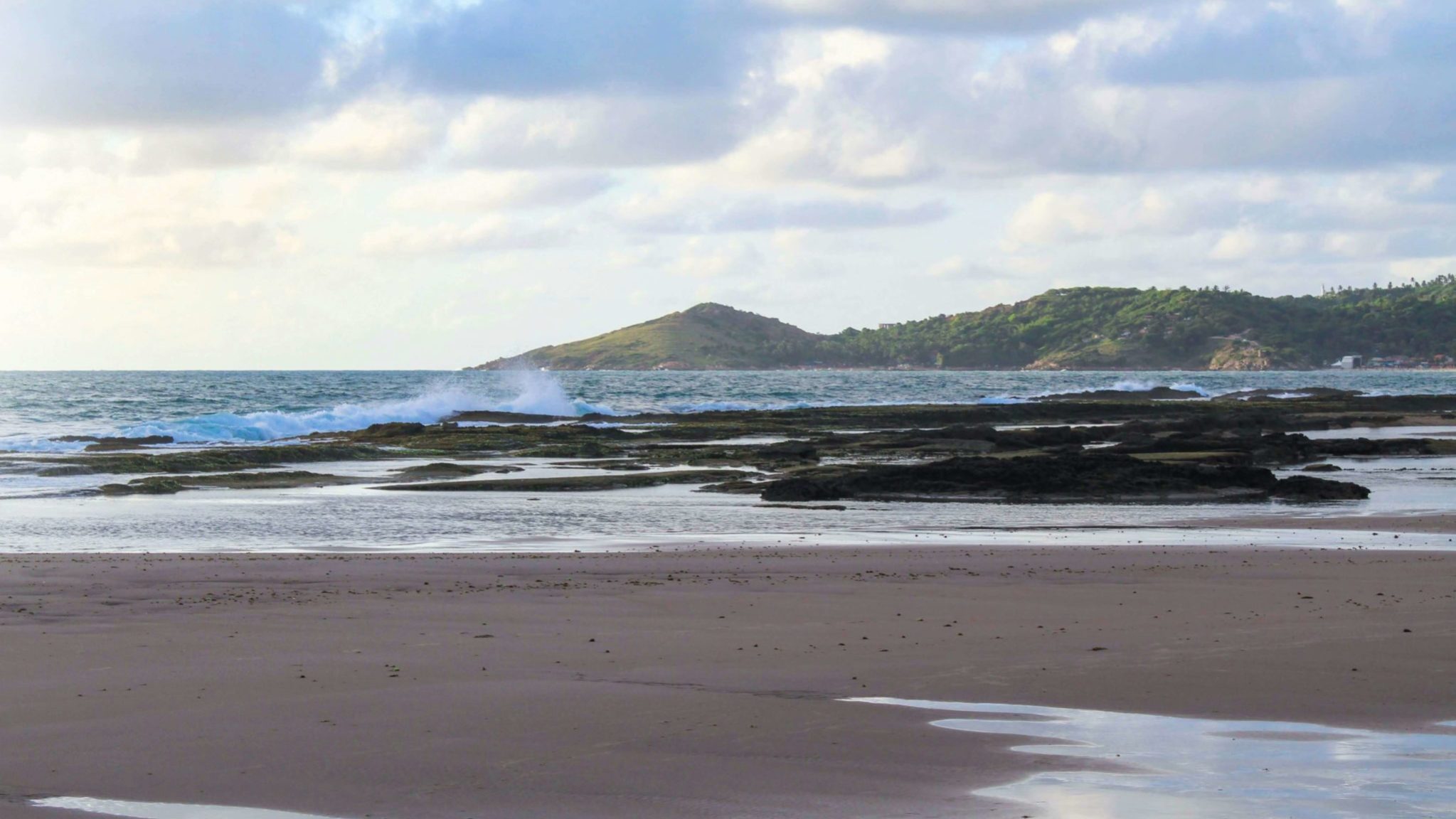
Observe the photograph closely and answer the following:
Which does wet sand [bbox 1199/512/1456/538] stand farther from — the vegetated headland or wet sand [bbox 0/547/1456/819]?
wet sand [bbox 0/547/1456/819]

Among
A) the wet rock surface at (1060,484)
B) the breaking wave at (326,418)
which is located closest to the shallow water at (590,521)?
the wet rock surface at (1060,484)

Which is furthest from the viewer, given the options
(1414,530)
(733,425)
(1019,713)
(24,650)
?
(733,425)

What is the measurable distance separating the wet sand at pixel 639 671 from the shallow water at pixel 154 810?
0.10m

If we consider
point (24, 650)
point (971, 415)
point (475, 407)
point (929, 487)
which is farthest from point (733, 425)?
point (24, 650)

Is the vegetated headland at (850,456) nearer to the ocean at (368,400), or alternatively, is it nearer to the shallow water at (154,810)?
the ocean at (368,400)

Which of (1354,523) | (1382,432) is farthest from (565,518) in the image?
(1382,432)

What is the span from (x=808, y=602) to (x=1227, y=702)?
4553 millimetres

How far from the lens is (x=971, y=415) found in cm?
6153

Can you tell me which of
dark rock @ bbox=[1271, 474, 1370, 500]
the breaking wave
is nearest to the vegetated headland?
dark rock @ bbox=[1271, 474, 1370, 500]

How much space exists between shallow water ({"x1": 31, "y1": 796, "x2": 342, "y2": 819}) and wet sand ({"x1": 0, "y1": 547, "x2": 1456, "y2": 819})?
10 centimetres

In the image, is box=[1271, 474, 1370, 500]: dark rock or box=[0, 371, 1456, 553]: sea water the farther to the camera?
box=[1271, 474, 1370, 500]: dark rock

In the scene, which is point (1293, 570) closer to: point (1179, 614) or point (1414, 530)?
point (1179, 614)

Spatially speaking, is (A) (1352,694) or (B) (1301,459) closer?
(A) (1352,694)

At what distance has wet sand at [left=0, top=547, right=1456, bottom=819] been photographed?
6.23 meters
